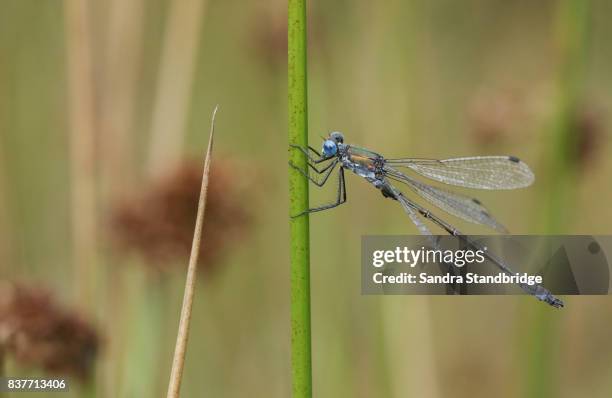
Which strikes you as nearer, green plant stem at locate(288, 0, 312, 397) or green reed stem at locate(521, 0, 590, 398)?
green plant stem at locate(288, 0, 312, 397)

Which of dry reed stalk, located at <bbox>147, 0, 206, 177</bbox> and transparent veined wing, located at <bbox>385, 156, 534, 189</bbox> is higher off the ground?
dry reed stalk, located at <bbox>147, 0, 206, 177</bbox>

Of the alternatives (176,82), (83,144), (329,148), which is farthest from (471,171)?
(83,144)

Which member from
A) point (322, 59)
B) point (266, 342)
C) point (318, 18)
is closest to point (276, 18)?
point (318, 18)

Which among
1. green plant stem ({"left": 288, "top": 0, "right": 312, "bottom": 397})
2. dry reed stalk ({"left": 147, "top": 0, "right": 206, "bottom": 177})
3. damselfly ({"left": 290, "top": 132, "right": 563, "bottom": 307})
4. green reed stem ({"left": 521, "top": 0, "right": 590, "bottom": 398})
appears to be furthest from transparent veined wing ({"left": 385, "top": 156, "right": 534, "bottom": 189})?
green plant stem ({"left": 288, "top": 0, "right": 312, "bottom": 397})

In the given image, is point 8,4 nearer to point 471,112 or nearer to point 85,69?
point 85,69

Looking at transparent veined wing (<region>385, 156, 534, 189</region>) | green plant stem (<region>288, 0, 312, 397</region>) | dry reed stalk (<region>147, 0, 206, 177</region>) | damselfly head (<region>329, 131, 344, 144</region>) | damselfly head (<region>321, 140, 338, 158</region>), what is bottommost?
green plant stem (<region>288, 0, 312, 397</region>)

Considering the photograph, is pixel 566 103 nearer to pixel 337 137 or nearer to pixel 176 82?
pixel 337 137

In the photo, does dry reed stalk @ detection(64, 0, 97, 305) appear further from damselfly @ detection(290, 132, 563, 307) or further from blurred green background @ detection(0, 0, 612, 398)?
damselfly @ detection(290, 132, 563, 307)
